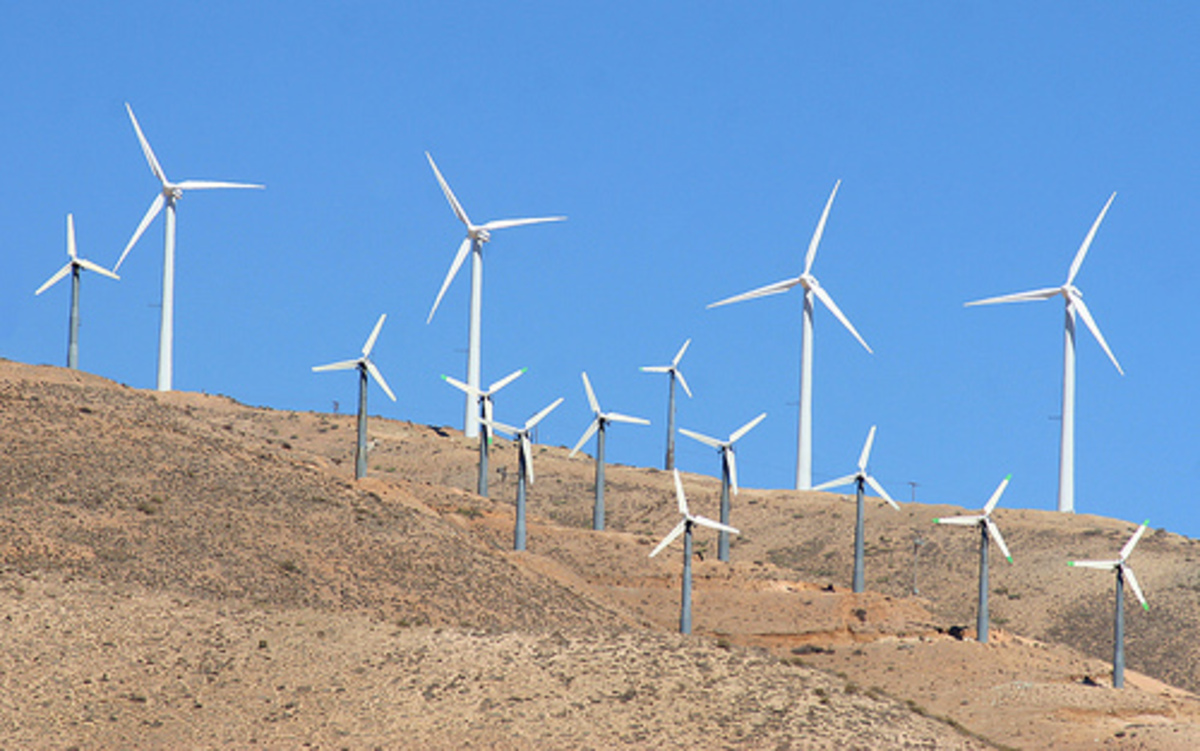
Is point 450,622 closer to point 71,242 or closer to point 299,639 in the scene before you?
point 299,639

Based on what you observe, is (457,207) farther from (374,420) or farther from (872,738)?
(872,738)

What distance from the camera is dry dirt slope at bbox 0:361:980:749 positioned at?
208ft

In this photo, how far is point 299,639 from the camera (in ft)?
233

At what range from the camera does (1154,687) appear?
10325 cm

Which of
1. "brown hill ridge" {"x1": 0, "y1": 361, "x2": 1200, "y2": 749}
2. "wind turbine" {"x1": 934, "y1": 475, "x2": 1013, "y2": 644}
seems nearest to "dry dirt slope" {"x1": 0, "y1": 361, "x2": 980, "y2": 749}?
"brown hill ridge" {"x1": 0, "y1": 361, "x2": 1200, "y2": 749}

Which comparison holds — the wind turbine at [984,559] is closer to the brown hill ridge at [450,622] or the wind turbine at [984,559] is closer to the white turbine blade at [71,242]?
the brown hill ridge at [450,622]

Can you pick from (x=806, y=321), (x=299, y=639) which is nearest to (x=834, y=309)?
(x=806, y=321)

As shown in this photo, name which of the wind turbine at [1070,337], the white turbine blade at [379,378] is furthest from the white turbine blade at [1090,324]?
the white turbine blade at [379,378]

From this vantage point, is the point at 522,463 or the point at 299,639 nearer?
the point at 299,639

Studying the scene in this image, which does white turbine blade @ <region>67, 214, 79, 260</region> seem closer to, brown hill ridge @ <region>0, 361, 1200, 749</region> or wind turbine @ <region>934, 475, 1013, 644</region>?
brown hill ridge @ <region>0, 361, 1200, 749</region>

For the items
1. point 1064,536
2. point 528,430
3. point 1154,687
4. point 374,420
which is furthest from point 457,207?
point 1154,687

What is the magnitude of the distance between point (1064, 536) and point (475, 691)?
Result: 8620 centimetres

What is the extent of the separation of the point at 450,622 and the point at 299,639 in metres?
14.2

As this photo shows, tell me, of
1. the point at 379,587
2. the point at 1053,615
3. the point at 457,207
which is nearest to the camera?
the point at 379,587
